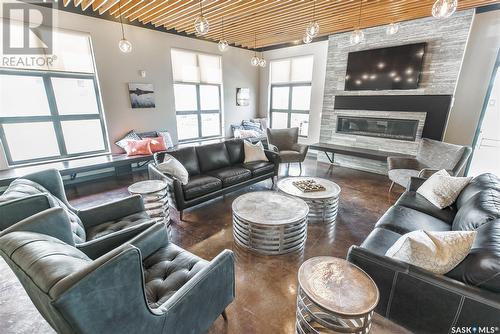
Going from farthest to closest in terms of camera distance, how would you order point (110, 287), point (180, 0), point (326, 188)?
1. point (180, 0)
2. point (326, 188)
3. point (110, 287)

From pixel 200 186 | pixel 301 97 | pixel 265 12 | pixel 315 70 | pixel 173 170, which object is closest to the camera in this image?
pixel 173 170

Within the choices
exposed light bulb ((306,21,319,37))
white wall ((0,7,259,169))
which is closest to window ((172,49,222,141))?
white wall ((0,7,259,169))

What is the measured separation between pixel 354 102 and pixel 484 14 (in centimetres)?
224

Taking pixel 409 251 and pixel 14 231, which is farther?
pixel 409 251

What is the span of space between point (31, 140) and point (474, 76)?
25.3 feet

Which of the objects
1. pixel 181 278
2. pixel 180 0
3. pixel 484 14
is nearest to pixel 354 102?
pixel 484 14

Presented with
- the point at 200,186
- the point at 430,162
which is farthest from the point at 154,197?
the point at 430,162

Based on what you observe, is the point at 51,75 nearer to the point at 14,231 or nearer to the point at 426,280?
the point at 14,231

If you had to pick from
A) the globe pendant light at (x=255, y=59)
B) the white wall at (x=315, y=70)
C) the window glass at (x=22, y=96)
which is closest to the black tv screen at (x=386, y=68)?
the white wall at (x=315, y=70)

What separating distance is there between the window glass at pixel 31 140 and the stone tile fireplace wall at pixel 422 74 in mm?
5748

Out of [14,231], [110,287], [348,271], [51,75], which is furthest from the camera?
[51,75]

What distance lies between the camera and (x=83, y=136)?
4434mm

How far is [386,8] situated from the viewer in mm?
3600

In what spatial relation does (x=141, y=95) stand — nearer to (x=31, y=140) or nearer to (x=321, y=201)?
(x=31, y=140)
